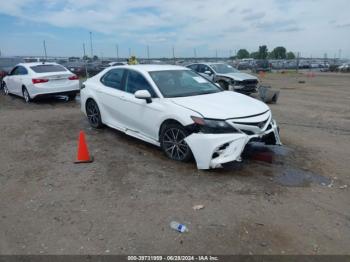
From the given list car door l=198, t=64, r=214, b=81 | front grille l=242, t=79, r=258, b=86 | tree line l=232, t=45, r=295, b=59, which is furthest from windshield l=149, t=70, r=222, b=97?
tree line l=232, t=45, r=295, b=59

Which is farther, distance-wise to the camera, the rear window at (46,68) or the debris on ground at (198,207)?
the rear window at (46,68)

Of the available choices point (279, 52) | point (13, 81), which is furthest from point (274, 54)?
point (13, 81)

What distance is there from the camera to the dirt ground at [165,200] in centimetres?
352

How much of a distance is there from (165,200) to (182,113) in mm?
1550

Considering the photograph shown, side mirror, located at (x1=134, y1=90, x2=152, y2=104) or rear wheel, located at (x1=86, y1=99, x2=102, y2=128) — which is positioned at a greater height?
side mirror, located at (x1=134, y1=90, x2=152, y2=104)

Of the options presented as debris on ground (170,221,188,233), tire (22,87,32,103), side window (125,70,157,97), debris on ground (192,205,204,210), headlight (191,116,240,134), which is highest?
side window (125,70,157,97)

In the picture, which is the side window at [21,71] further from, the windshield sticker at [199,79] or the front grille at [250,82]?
the front grille at [250,82]

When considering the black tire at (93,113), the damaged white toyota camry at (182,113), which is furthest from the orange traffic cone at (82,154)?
the black tire at (93,113)

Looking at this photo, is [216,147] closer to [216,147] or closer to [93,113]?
[216,147]

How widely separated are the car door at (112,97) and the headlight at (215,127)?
2262 millimetres

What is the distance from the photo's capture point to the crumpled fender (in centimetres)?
500

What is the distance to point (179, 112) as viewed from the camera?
17.9ft

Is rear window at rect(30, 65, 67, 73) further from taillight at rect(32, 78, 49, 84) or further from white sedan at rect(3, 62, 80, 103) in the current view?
taillight at rect(32, 78, 49, 84)

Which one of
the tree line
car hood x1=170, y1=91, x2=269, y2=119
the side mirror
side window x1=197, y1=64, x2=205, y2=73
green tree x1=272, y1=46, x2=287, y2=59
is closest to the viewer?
car hood x1=170, y1=91, x2=269, y2=119
